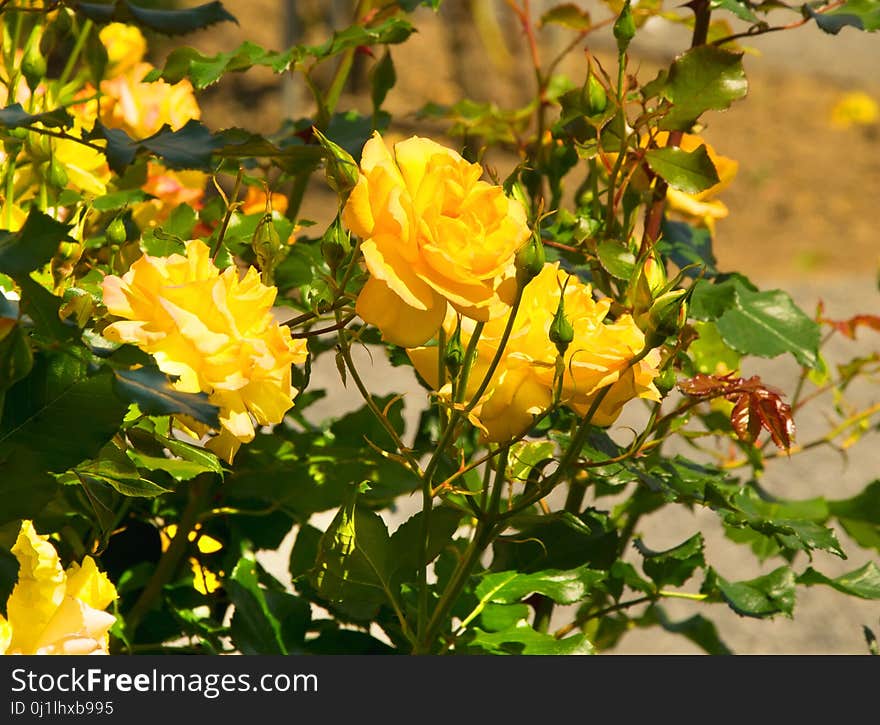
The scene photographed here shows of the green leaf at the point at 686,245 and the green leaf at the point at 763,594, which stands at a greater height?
the green leaf at the point at 686,245

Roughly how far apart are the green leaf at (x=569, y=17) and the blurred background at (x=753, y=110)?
1.94m

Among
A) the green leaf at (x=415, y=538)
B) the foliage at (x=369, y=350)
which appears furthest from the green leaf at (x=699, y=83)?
the green leaf at (x=415, y=538)

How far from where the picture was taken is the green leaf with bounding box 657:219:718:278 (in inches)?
33.1

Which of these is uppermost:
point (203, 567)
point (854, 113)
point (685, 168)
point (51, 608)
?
point (854, 113)

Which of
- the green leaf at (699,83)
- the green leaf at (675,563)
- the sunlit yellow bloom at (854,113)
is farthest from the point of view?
the sunlit yellow bloom at (854,113)

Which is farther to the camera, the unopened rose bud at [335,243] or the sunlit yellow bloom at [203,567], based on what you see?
the sunlit yellow bloom at [203,567]

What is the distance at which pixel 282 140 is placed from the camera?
829 mm

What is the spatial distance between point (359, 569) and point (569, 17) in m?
0.50

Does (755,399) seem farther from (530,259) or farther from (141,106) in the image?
(141,106)

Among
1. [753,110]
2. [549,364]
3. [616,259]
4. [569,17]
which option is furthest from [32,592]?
[753,110]

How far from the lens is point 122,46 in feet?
2.97

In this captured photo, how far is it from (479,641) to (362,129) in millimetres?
321

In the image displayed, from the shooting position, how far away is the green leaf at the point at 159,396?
0.43 metres

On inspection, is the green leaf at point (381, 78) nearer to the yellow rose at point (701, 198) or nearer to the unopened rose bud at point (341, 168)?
the yellow rose at point (701, 198)
